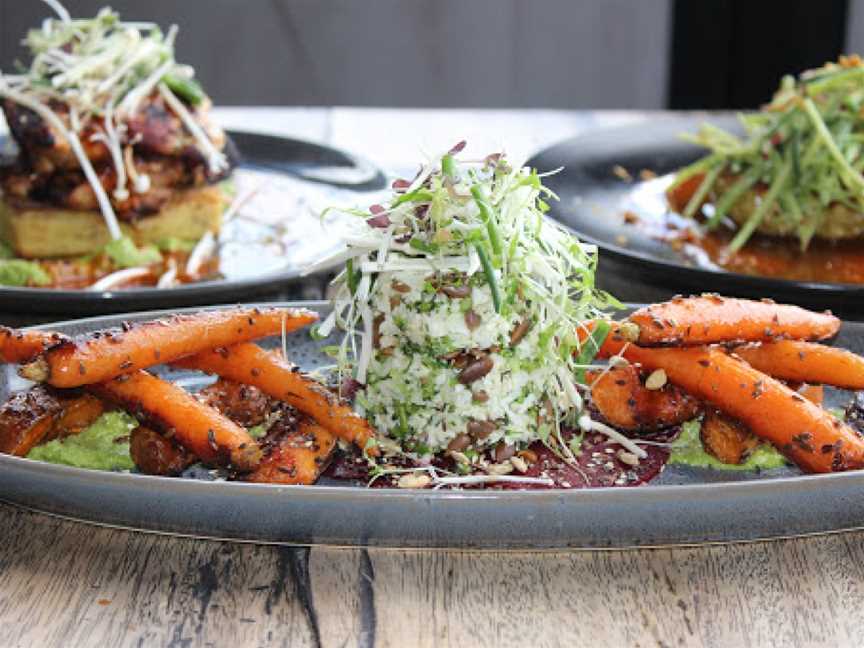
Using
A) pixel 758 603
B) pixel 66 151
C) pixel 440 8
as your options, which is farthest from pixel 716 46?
pixel 758 603

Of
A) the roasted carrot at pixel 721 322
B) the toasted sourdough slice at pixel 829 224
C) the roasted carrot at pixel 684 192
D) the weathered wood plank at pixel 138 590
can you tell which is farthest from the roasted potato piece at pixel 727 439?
the roasted carrot at pixel 684 192

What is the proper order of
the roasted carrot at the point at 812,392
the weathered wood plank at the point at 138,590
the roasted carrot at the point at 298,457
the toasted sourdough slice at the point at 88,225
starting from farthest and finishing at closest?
the toasted sourdough slice at the point at 88,225
the roasted carrot at the point at 812,392
the roasted carrot at the point at 298,457
the weathered wood plank at the point at 138,590

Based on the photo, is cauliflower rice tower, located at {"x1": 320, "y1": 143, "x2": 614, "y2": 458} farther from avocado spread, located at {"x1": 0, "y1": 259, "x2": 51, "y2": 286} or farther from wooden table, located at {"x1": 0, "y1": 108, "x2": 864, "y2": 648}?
avocado spread, located at {"x1": 0, "y1": 259, "x2": 51, "y2": 286}

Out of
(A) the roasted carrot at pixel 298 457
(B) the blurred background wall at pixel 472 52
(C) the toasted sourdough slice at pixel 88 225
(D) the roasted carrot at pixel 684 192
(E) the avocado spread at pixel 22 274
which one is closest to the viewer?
(A) the roasted carrot at pixel 298 457

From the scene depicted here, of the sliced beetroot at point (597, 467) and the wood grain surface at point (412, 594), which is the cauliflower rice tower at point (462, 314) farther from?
the wood grain surface at point (412, 594)

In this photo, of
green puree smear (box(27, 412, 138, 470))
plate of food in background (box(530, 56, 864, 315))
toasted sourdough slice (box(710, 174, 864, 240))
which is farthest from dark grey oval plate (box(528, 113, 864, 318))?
green puree smear (box(27, 412, 138, 470))

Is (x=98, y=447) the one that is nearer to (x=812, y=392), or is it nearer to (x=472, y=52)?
(x=812, y=392)
